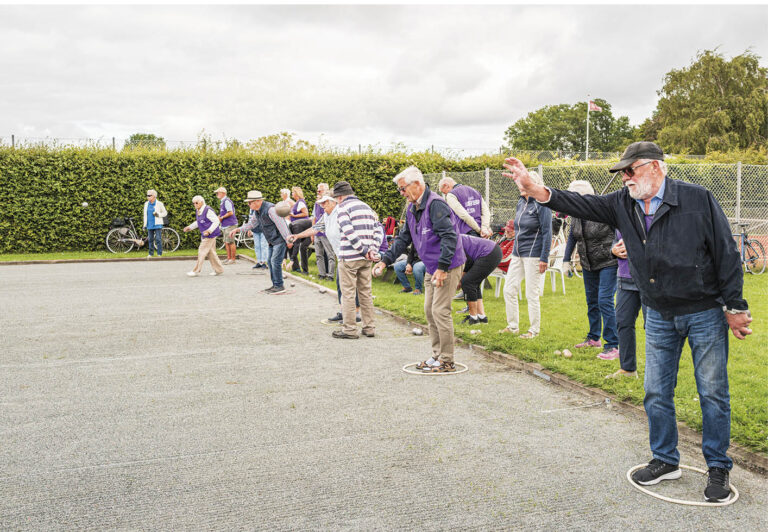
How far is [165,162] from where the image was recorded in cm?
2222

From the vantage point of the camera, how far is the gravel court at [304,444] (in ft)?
11.3

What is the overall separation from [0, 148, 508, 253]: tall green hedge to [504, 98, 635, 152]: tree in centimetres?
7296

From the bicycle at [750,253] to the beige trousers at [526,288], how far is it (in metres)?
A: 7.98

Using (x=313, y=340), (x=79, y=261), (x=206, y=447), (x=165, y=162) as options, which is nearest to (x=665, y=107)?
(x=165, y=162)

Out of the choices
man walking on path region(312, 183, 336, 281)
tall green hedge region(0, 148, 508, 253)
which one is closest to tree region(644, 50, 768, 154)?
tall green hedge region(0, 148, 508, 253)

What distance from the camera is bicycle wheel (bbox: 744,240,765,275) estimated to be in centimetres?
1371

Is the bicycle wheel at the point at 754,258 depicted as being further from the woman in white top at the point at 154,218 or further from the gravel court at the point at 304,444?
the woman in white top at the point at 154,218

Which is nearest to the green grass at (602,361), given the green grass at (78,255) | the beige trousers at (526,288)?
the beige trousers at (526,288)

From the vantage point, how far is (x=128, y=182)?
21719 mm

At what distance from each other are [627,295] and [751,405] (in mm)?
1354

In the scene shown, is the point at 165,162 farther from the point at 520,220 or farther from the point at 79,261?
the point at 520,220

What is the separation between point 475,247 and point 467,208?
138 centimetres

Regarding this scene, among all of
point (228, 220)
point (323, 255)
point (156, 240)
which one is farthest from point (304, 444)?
point (156, 240)

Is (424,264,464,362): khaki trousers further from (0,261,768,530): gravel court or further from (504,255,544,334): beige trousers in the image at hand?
(504,255,544,334): beige trousers
